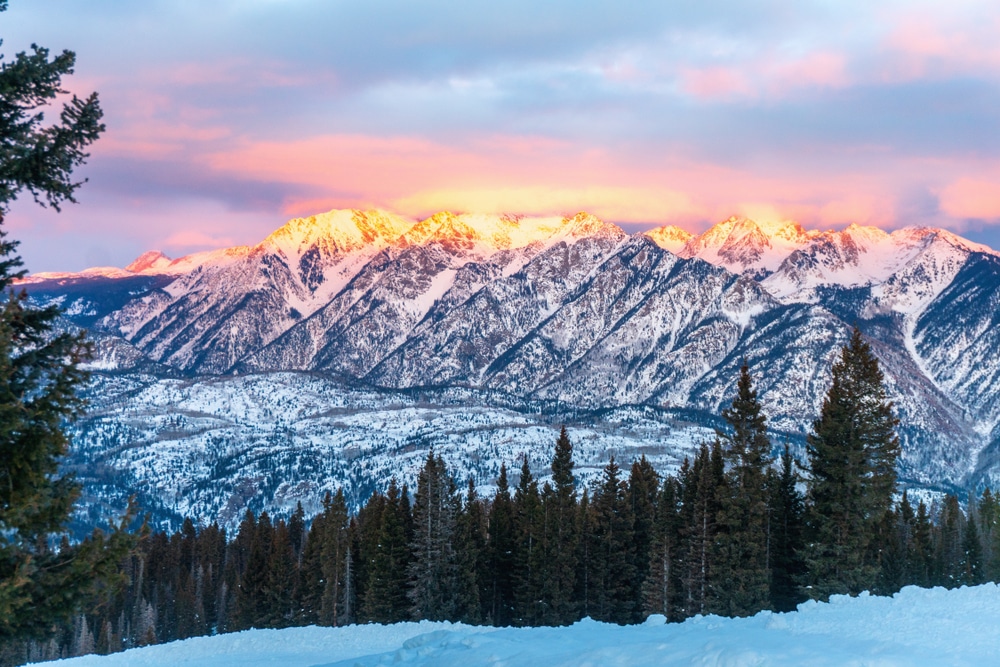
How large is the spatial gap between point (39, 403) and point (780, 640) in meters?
17.4

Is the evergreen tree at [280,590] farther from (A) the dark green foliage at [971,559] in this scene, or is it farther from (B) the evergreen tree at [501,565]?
(A) the dark green foliage at [971,559]

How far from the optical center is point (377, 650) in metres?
37.0

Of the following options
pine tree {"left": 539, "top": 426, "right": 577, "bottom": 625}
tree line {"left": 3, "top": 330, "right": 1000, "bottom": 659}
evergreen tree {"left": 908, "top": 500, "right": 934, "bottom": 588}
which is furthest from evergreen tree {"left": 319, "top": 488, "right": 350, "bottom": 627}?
evergreen tree {"left": 908, "top": 500, "right": 934, "bottom": 588}

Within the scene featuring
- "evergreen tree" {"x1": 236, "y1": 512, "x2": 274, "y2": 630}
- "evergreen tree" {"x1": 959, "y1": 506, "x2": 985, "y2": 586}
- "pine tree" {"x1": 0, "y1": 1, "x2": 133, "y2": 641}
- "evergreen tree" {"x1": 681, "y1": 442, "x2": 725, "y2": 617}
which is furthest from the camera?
"evergreen tree" {"x1": 959, "y1": 506, "x2": 985, "y2": 586}

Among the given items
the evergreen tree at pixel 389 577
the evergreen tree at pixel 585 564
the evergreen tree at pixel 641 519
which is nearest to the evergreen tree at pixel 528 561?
the evergreen tree at pixel 585 564

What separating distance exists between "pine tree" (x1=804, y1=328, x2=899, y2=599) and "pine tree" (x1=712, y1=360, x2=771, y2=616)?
2889 millimetres

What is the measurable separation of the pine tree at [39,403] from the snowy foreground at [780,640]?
11.2 meters

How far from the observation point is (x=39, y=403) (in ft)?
48.8

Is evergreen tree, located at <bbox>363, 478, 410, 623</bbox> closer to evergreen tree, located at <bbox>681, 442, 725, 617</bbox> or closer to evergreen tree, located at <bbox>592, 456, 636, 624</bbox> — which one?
evergreen tree, located at <bbox>592, 456, 636, 624</bbox>

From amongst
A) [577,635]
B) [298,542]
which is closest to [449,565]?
[577,635]

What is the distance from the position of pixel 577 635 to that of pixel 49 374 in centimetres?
1781

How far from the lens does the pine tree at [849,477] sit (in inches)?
1841

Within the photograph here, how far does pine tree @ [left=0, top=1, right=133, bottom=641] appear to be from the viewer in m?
14.5

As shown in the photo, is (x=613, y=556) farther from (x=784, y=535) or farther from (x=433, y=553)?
(x=784, y=535)
